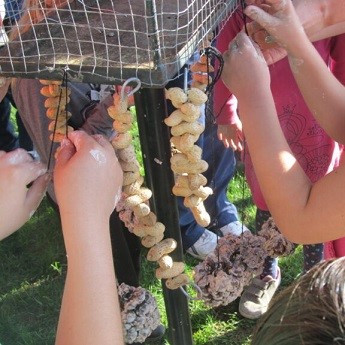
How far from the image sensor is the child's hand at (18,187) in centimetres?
67

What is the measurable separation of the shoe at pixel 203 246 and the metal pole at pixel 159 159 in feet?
2.26

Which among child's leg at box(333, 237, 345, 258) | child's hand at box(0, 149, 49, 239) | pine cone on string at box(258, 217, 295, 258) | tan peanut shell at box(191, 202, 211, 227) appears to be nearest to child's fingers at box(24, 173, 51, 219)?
child's hand at box(0, 149, 49, 239)

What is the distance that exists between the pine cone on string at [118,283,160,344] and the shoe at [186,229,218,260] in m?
0.79

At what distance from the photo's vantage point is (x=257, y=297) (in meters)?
1.45

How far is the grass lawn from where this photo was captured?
146 cm

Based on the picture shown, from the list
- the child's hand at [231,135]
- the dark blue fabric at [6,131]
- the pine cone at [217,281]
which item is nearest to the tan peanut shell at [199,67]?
the pine cone at [217,281]

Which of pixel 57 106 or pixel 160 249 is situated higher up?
pixel 57 106

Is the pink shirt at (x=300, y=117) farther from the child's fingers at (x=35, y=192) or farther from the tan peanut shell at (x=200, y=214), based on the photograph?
the child's fingers at (x=35, y=192)

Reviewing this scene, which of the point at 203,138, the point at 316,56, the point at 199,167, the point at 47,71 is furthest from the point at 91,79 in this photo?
the point at 203,138

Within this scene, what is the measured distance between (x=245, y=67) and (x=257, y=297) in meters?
0.83

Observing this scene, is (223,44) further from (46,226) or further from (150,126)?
(46,226)

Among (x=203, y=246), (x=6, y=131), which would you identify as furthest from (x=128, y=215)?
(x=6, y=131)

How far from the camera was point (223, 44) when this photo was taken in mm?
1147

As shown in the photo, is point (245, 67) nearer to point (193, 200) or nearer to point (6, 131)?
point (193, 200)
